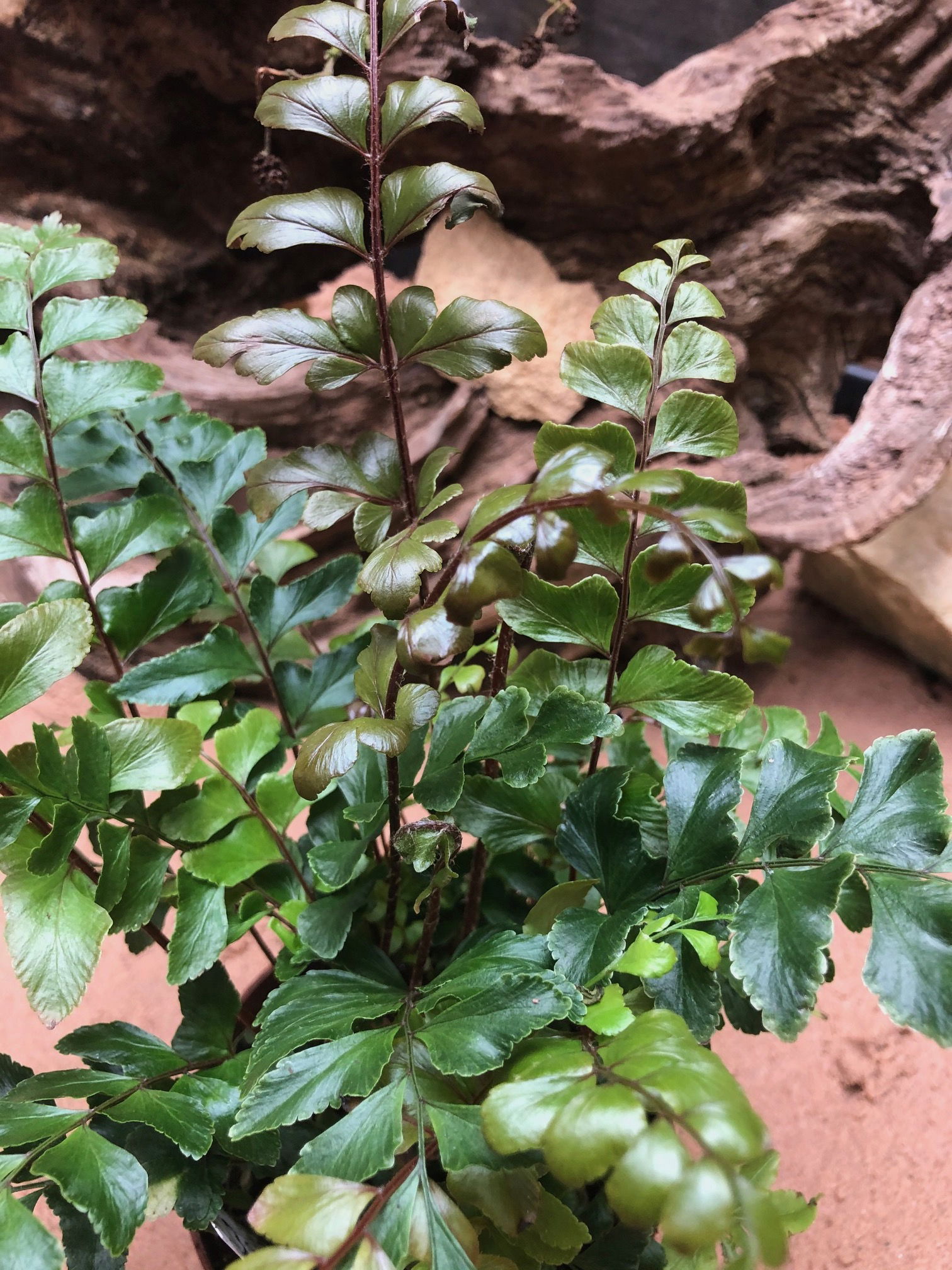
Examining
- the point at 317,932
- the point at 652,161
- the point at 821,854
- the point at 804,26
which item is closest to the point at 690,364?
the point at 821,854

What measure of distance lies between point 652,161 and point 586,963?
110cm

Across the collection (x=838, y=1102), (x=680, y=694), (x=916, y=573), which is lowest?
(x=838, y=1102)

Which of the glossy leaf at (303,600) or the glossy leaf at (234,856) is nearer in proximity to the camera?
the glossy leaf at (234,856)

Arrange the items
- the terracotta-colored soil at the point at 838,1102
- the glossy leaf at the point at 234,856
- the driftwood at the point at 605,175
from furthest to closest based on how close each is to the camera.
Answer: the driftwood at the point at 605,175
the terracotta-colored soil at the point at 838,1102
the glossy leaf at the point at 234,856

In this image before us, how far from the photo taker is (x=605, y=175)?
3.85 ft

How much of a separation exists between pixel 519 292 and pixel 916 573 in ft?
2.47

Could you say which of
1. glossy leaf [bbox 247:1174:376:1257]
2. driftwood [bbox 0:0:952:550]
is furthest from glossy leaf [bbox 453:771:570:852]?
driftwood [bbox 0:0:952:550]

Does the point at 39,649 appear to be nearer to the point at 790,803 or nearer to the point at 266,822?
the point at 266,822

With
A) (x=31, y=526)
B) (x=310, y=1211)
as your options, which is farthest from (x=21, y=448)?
(x=310, y=1211)

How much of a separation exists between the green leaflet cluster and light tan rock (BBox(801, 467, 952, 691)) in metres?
0.80

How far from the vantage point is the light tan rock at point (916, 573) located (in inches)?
51.0

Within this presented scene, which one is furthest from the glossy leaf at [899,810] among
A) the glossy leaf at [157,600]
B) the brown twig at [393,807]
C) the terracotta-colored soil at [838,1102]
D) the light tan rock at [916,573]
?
the light tan rock at [916,573]

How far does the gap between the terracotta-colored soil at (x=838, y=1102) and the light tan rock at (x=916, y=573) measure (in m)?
0.55

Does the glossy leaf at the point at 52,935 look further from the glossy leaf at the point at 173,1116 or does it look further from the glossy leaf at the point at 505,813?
the glossy leaf at the point at 505,813
